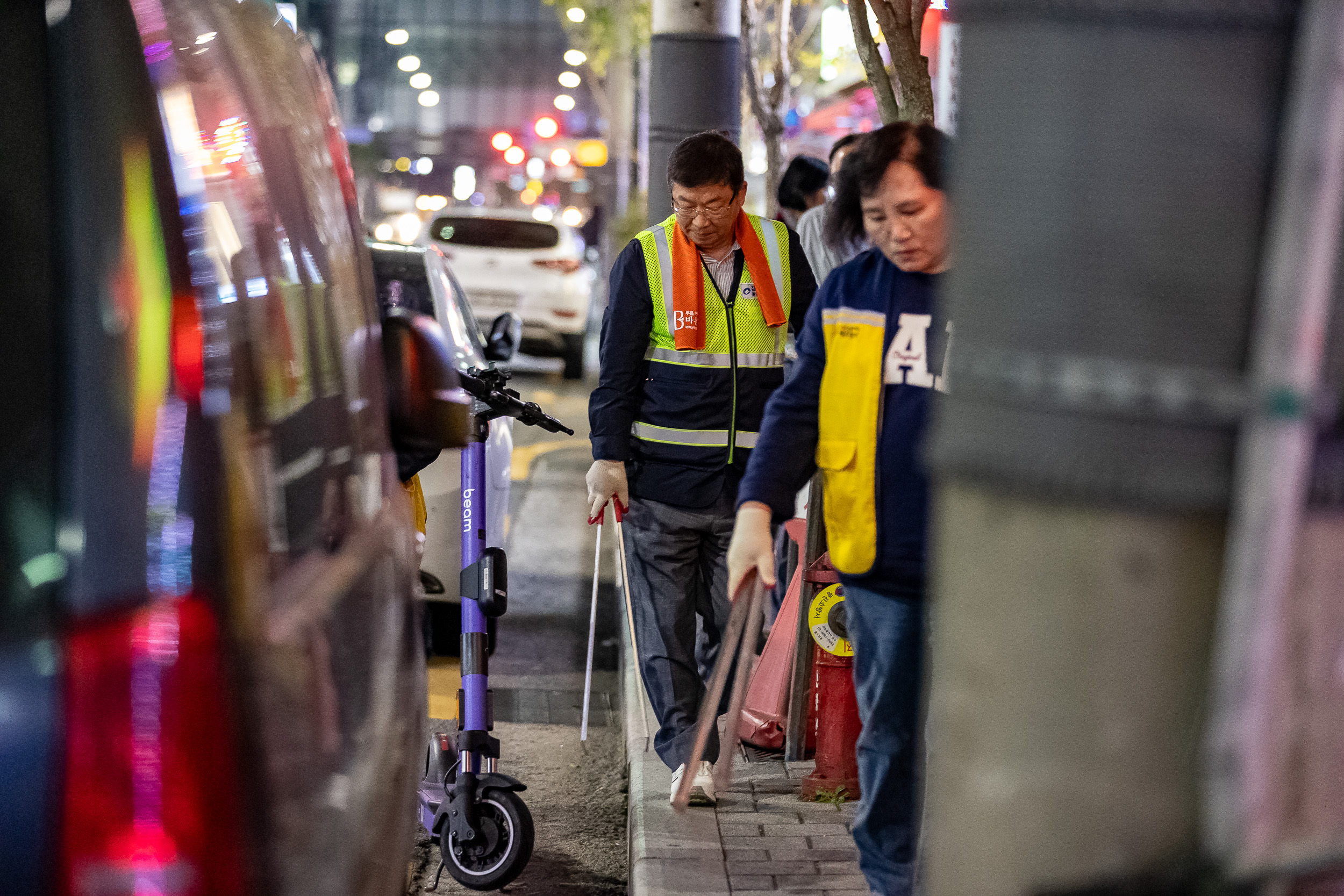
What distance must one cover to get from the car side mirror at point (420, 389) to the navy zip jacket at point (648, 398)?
1703 mm

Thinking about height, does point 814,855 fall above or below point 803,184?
below

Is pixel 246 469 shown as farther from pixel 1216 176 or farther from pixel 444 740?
pixel 444 740

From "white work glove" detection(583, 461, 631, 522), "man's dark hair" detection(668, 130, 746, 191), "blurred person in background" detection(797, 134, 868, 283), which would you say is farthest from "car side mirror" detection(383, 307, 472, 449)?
"blurred person in background" detection(797, 134, 868, 283)

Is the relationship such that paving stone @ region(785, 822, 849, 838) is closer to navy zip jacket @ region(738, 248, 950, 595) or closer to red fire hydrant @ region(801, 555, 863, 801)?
red fire hydrant @ region(801, 555, 863, 801)

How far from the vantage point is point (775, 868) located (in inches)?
170

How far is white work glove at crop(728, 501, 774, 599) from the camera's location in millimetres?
3158

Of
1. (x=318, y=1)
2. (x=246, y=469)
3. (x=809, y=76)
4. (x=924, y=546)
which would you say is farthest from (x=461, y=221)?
(x=318, y=1)

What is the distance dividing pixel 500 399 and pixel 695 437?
662 mm

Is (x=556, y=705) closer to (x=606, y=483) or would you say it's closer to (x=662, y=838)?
(x=606, y=483)

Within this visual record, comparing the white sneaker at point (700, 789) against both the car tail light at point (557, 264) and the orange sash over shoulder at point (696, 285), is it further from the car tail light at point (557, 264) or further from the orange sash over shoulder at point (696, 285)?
the car tail light at point (557, 264)

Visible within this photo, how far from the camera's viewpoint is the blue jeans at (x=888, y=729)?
3.41 m

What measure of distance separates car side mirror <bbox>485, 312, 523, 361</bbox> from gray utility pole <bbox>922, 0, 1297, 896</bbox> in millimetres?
5531

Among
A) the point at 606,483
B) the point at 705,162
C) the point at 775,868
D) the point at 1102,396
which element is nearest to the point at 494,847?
the point at 775,868

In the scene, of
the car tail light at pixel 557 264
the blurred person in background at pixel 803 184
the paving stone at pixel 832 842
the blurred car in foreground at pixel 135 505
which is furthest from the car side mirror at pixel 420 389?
the car tail light at pixel 557 264
